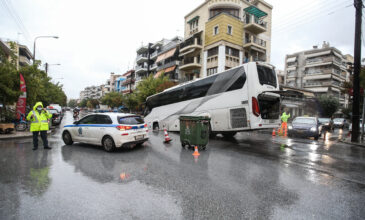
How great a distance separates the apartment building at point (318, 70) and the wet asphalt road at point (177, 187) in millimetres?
49968

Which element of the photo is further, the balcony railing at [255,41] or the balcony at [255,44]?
the balcony railing at [255,41]

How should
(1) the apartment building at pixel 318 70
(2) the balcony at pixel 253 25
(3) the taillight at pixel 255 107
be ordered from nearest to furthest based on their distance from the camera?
1. (3) the taillight at pixel 255 107
2. (2) the balcony at pixel 253 25
3. (1) the apartment building at pixel 318 70

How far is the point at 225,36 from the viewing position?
27984 mm

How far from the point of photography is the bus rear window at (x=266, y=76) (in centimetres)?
972

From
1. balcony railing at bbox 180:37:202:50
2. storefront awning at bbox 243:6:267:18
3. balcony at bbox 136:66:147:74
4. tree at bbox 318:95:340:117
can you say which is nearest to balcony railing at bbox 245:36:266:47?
storefront awning at bbox 243:6:267:18

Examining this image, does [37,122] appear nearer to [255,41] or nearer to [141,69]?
[255,41]

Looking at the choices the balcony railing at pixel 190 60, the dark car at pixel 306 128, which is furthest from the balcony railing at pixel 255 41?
the dark car at pixel 306 128

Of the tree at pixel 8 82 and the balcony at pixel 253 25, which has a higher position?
the balcony at pixel 253 25

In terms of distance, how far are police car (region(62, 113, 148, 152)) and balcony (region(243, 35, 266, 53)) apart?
85.6 ft

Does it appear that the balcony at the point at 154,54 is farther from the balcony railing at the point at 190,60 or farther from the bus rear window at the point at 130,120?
the bus rear window at the point at 130,120

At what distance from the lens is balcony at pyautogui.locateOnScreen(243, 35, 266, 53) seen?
29.7m

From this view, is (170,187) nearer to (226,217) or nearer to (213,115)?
(226,217)

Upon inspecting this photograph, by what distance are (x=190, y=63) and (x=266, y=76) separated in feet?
76.1

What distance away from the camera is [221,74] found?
36.4 feet
